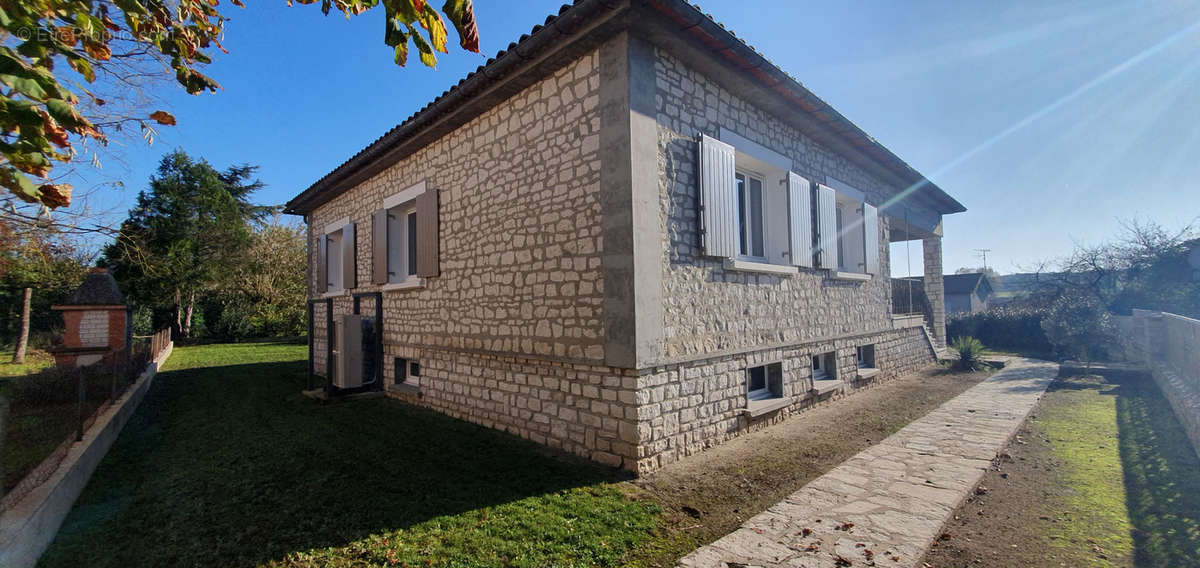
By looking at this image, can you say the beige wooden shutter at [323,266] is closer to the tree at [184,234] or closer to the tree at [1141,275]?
the tree at [184,234]

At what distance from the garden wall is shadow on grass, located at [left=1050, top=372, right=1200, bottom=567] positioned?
7.3 inches

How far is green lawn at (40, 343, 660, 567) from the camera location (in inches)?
121

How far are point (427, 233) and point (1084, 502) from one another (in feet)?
25.9

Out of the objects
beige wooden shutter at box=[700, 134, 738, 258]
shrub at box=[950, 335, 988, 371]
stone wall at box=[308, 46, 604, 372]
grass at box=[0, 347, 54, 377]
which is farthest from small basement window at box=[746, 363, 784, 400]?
grass at box=[0, 347, 54, 377]

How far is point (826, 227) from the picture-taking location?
764cm

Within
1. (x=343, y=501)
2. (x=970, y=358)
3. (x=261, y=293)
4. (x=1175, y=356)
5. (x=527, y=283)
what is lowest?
(x=343, y=501)

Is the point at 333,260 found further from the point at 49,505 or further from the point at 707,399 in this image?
the point at 707,399

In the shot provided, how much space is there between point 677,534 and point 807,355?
460 cm

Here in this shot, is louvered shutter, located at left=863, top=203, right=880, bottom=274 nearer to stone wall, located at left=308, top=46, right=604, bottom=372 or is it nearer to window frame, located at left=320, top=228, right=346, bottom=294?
stone wall, located at left=308, top=46, right=604, bottom=372

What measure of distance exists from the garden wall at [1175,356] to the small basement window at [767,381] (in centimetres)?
401

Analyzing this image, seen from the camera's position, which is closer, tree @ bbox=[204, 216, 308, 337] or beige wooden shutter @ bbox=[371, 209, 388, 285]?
beige wooden shutter @ bbox=[371, 209, 388, 285]

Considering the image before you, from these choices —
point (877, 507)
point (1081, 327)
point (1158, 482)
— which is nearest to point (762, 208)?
point (877, 507)

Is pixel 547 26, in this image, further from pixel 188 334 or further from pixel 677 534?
pixel 188 334

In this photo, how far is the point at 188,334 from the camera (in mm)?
22594
